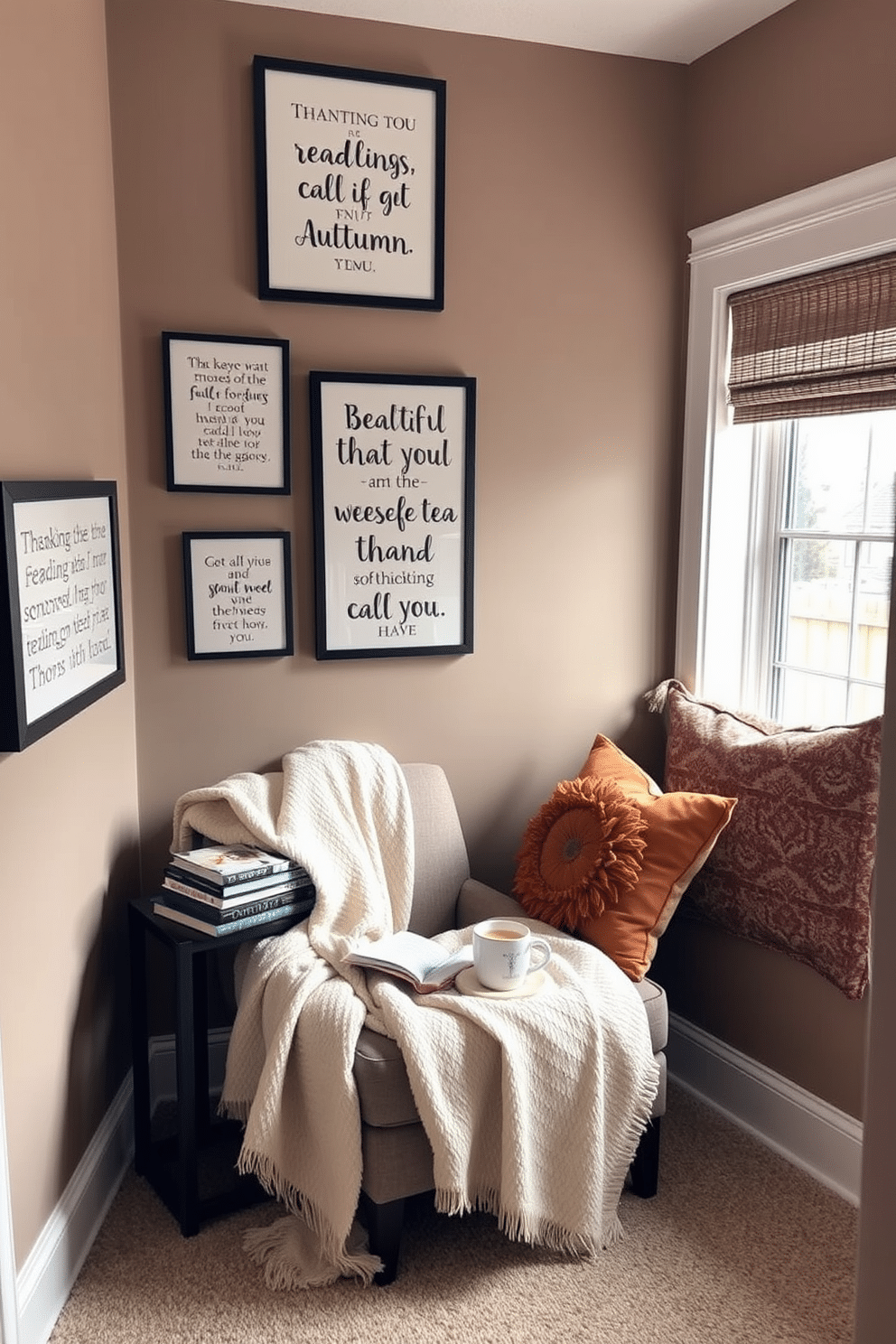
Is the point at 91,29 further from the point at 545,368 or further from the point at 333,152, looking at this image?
Answer: the point at 545,368

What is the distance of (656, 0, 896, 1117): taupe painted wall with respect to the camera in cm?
230

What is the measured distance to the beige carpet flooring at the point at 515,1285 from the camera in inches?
77.9

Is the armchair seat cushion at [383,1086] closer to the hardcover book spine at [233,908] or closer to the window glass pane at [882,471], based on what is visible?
the hardcover book spine at [233,908]

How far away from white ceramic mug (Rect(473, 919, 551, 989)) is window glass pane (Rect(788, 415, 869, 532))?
1263 millimetres

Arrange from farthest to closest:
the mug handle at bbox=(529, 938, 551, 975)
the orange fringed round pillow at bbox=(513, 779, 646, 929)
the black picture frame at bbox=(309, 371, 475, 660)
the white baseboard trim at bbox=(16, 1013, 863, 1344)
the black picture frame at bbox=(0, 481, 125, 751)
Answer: the black picture frame at bbox=(309, 371, 475, 660) < the orange fringed round pillow at bbox=(513, 779, 646, 929) < the mug handle at bbox=(529, 938, 551, 975) < the white baseboard trim at bbox=(16, 1013, 863, 1344) < the black picture frame at bbox=(0, 481, 125, 751)

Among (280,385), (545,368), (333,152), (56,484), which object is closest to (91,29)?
(333,152)

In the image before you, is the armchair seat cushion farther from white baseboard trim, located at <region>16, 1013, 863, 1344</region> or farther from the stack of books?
white baseboard trim, located at <region>16, 1013, 863, 1344</region>

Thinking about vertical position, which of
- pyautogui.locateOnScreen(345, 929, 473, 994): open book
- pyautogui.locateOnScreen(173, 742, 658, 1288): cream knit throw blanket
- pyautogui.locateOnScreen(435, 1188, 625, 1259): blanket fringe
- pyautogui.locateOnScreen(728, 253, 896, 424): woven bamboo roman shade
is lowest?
pyautogui.locateOnScreen(435, 1188, 625, 1259): blanket fringe

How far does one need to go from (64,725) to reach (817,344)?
6.04 ft

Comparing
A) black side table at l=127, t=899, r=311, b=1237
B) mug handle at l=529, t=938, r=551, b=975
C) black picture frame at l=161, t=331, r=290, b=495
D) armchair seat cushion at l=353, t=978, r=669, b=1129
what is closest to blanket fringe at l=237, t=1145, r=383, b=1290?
black side table at l=127, t=899, r=311, b=1237

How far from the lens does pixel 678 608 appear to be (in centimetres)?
299

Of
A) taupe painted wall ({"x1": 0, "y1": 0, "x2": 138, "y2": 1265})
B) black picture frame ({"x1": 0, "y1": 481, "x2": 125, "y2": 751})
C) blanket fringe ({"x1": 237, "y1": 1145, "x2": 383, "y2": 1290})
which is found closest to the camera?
black picture frame ({"x1": 0, "y1": 481, "x2": 125, "y2": 751})

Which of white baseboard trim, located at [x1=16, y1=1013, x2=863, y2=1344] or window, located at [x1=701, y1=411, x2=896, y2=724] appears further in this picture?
window, located at [x1=701, y1=411, x2=896, y2=724]

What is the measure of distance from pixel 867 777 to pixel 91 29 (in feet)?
7.42
